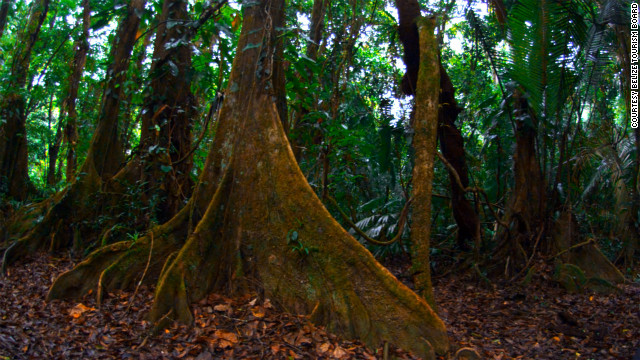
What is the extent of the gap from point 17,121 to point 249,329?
8.42m

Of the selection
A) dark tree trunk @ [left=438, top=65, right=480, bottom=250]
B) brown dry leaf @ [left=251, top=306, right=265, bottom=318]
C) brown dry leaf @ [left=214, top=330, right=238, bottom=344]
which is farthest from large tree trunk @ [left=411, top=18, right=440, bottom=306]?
dark tree trunk @ [left=438, top=65, right=480, bottom=250]

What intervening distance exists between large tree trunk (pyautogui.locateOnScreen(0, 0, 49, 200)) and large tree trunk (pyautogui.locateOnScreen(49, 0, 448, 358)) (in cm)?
616

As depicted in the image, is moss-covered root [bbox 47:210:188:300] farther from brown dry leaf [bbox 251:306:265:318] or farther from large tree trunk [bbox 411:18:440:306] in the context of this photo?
large tree trunk [bbox 411:18:440:306]

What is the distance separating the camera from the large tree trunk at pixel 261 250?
416 cm

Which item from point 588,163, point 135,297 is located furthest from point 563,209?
point 135,297

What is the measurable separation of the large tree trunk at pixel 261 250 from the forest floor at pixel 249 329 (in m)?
0.17

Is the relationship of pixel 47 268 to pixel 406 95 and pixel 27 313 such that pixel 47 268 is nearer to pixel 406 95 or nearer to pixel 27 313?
pixel 27 313

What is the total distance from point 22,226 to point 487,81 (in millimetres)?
9315

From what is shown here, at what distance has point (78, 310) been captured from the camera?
4492 millimetres

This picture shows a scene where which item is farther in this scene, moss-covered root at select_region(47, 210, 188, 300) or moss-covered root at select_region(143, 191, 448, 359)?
moss-covered root at select_region(47, 210, 188, 300)

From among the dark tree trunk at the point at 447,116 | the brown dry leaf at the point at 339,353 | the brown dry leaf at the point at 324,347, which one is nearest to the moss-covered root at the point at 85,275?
the brown dry leaf at the point at 324,347

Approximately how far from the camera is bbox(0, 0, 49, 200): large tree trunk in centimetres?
951

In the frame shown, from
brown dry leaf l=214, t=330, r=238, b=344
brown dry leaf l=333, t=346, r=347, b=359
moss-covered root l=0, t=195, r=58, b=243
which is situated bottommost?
brown dry leaf l=333, t=346, r=347, b=359

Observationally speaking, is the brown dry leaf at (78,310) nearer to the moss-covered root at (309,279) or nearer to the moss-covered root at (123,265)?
the moss-covered root at (123,265)
